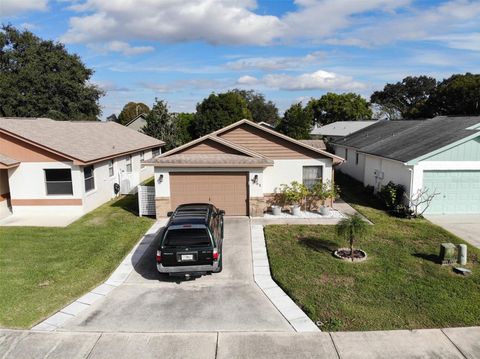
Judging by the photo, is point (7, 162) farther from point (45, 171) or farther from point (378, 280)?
point (378, 280)

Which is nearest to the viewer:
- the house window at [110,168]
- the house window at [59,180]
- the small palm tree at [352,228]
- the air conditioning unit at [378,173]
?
the small palm tree at [352,228]

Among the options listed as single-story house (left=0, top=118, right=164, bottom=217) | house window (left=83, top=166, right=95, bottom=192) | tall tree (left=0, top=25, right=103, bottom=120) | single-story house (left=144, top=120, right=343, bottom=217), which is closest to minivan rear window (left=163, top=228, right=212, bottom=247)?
single-story house (left=144, top=120, right=343, bottom=217)

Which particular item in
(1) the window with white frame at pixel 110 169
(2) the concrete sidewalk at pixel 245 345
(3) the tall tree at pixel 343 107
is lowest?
(2) the concrete sidewalk at pixel 245 345

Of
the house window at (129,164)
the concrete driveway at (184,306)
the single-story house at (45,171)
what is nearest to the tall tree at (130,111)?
the house window at (129,164)

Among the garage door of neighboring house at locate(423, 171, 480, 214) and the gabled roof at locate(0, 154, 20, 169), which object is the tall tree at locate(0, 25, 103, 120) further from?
the garage door of neighboring house at locate(423, 171, 480, 214)

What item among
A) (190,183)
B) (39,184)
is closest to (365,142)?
(190,183)

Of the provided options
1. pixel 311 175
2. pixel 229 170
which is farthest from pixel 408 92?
pixel 229 170

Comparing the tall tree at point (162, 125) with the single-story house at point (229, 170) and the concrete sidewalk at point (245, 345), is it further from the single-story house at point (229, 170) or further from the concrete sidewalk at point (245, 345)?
the concrete sidewalk at point (245, 345)
